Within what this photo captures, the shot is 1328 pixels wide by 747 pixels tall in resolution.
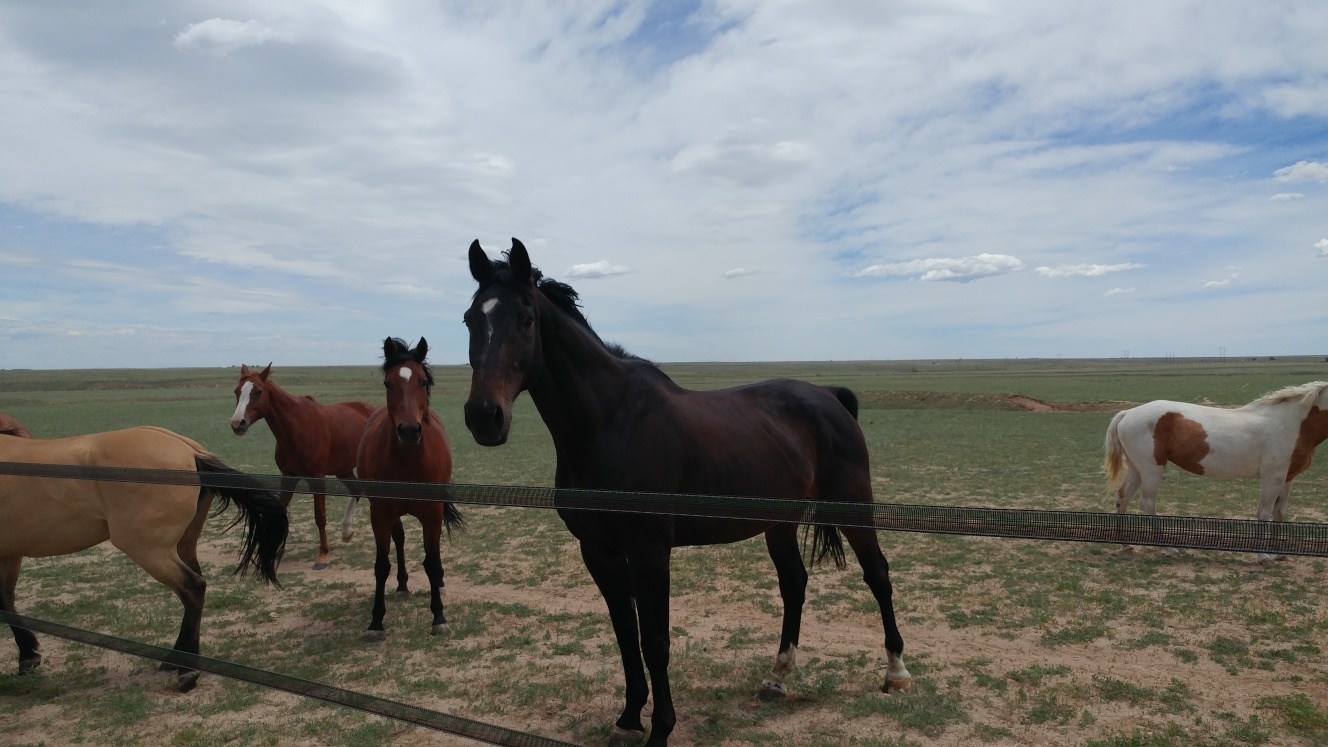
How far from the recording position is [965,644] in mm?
5215

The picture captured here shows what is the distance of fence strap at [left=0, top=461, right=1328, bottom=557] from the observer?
188cm

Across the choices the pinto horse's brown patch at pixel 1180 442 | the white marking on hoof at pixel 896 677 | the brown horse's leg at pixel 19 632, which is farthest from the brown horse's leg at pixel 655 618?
the pinto horse's brown patch at pixel 1180 442

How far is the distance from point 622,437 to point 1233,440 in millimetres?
7790

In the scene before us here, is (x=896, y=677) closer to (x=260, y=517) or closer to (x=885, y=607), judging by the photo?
(x=885, y=607)

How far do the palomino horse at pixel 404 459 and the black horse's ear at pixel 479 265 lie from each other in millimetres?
2615

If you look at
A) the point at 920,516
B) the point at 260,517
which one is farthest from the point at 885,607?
the point at 260,517

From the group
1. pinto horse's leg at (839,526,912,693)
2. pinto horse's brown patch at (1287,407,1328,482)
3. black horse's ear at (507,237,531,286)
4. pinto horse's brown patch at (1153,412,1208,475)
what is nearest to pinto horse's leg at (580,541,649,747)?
black horse's ear at (507,237,531,286)

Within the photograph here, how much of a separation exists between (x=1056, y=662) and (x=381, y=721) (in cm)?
447

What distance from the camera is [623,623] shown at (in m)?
3.69

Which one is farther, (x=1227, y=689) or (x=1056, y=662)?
(x=1056, y=662)

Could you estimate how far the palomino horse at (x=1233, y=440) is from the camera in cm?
747

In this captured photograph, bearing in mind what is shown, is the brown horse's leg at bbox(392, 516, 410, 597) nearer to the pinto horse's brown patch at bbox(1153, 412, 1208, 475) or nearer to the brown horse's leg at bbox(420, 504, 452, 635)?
the brown horse's leg at bbox(420, 504, 452, 635)

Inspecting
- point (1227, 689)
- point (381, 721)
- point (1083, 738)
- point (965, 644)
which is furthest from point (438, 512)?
point (1227, 689)

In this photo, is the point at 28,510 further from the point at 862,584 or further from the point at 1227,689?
the point at 1227,689
